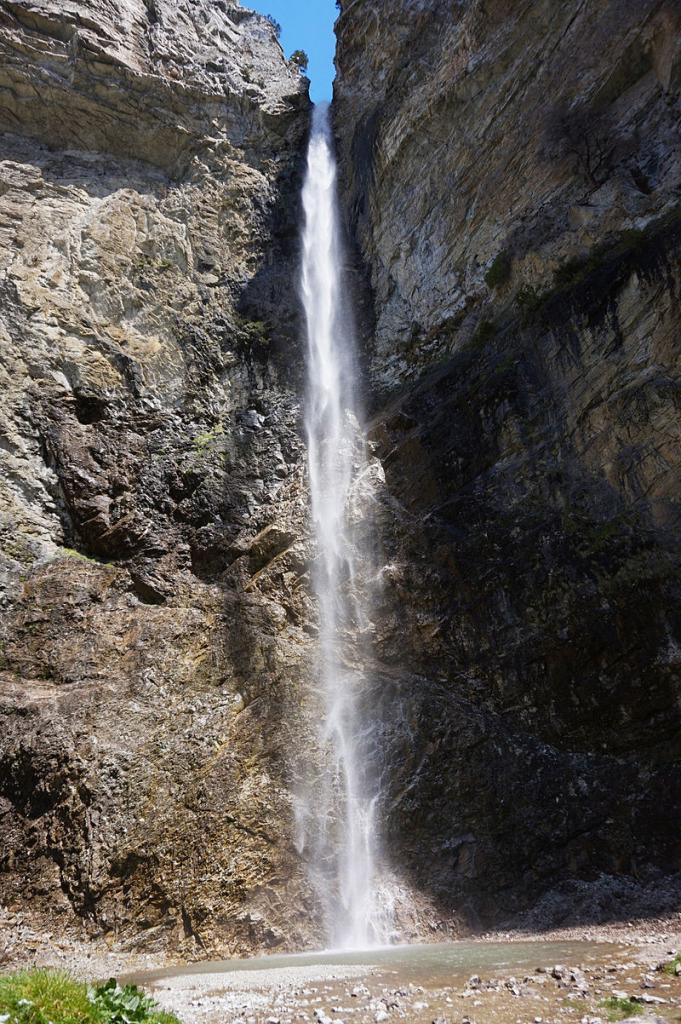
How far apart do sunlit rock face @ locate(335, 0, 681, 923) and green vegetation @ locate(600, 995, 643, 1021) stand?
4.02m

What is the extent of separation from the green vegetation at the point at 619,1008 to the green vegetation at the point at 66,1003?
10.5 ft

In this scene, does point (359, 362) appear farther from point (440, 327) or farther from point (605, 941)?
point (605, 941)

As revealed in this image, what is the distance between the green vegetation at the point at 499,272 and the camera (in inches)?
632

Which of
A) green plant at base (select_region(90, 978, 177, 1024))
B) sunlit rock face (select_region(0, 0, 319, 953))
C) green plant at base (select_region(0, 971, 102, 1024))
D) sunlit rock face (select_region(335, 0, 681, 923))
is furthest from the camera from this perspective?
sunlit rock face (select_region(0, 0, 319, 953))

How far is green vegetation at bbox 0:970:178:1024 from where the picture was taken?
3938 mm

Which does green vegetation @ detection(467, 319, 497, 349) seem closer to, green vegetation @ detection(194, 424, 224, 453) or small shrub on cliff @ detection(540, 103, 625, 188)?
small shrub on cliff @ detection(540, 103, 625, 188)

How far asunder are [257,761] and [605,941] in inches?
229

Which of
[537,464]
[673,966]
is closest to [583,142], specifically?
[537,464]

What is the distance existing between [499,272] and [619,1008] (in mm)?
14391

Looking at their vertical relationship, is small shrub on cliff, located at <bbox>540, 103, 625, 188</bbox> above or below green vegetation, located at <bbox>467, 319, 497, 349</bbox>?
above

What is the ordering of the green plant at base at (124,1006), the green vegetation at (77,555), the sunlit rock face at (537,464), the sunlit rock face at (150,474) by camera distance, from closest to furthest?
1. the green plant at base at (124,1006)
2. the sunlit rock face at (537,464)
3. the sunlit rock face at (150,474)
4. the green vegetation at (77,555)

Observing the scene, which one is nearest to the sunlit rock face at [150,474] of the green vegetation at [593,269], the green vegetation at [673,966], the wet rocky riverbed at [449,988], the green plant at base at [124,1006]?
the wet rocky riverbed at [449,988]

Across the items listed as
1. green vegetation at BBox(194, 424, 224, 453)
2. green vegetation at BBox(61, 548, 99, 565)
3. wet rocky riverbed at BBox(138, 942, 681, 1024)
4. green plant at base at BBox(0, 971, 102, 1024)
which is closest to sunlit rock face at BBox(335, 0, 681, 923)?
wet rocky riverbed at BBox(138, 942, 681, 1024)

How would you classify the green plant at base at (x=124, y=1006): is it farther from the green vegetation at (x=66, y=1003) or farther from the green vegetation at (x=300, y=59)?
the green vegetation at (x=300, y=59)
